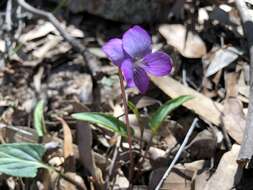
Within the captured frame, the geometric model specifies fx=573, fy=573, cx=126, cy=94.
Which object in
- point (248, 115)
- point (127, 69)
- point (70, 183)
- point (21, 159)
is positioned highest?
point (127, 69)

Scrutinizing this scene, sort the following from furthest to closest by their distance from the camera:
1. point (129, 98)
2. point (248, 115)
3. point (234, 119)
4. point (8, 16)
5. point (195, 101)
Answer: point (8, 16) < point (129, 98) < point (195, 101) < point (234, 119) < point (248, 115)

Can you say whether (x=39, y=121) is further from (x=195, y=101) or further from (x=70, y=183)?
(x=195, y=101)

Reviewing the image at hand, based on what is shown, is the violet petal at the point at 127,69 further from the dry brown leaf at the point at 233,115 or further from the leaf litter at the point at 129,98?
the dry brown leaf at the point at 233,115

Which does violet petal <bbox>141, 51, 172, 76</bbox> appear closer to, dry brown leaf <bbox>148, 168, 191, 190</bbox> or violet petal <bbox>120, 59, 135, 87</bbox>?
violet petal <bbox>120, 59, 135, 87</bbox>

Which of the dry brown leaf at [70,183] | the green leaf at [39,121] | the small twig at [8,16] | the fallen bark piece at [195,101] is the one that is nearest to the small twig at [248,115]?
the fallen bark piece at [195,101]

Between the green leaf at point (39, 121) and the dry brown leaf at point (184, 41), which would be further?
the dry brown leaf at point (184, 41)

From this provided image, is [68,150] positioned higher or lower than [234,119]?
lower

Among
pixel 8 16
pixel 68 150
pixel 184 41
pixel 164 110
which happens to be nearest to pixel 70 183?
pixel 68 150
